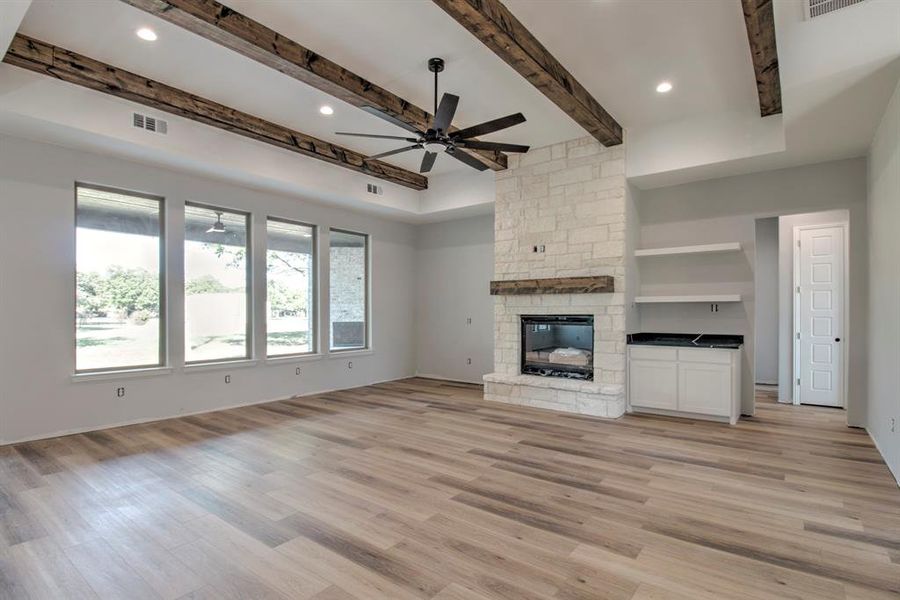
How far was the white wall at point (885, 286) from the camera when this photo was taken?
3.37 meters

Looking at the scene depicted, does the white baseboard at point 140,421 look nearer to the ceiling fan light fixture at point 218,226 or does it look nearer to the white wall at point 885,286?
the ceiling fan light fixture at point 218,226

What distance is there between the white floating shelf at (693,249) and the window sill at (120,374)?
5804 millimetres

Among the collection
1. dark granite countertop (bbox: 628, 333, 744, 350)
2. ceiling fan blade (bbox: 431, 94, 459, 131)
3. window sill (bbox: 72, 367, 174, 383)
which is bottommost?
window sill (bbox: 72, 367, 174, 383)

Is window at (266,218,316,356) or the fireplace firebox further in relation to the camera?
window at (266,218,316,356)

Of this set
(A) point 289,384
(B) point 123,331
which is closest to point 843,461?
(A) point 289,384

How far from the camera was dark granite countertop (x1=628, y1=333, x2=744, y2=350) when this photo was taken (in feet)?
17.3

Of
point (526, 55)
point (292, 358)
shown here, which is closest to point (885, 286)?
point (526, 55)

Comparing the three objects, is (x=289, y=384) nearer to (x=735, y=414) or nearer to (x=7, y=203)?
(x=7, y=203)

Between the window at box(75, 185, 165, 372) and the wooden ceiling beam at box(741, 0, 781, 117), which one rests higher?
the wooden ceiling beam at box(741, 0, 781, 117)

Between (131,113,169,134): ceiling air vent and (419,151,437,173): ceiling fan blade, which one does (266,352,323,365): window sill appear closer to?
(131,113,169,134): ceiling air vent

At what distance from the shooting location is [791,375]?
6199mm

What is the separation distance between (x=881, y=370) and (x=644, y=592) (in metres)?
3.38

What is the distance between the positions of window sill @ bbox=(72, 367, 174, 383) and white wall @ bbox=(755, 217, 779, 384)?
28.1 ft

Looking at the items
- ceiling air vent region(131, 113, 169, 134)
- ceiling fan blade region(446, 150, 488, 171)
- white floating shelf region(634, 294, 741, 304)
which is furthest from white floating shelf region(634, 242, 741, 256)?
ceiling air vent region(131, 113, 169, 134)
